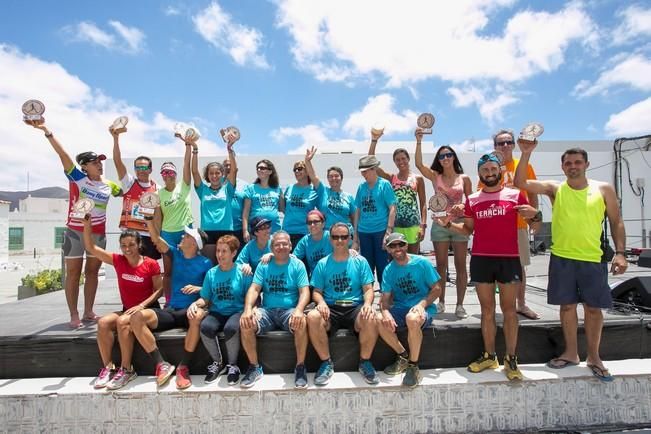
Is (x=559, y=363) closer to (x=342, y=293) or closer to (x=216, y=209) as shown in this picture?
(x=342, y=293)

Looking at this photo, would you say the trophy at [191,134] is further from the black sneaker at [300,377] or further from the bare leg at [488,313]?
the bare leg at [488,313]

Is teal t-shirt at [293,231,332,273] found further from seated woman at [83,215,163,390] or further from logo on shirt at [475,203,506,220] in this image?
logo on shirt at [475,203,506,220]

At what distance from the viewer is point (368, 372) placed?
9.68 ft

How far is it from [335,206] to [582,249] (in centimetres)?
223

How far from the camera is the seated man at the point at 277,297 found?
3006 millimetres

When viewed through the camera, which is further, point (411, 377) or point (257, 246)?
point (257, 246)

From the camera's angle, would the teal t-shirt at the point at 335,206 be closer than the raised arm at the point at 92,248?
No

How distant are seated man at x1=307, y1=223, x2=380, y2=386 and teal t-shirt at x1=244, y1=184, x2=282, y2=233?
101cm

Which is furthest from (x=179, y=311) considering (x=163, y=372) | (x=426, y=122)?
(x=426, y=122)

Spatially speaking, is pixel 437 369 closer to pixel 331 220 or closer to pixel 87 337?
pixel 331 220

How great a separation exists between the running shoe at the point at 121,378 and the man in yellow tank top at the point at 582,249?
11.6ft

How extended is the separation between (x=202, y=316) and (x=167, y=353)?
49 cm

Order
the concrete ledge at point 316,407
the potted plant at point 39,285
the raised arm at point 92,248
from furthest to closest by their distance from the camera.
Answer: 1. the potted plant at point 39,285
2. the raised arm at point 92,248
3. the concrete ledge at point 316,407

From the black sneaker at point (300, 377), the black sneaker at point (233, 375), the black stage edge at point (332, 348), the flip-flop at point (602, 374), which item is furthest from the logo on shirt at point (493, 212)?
the black sneaker at point (233, 375)
